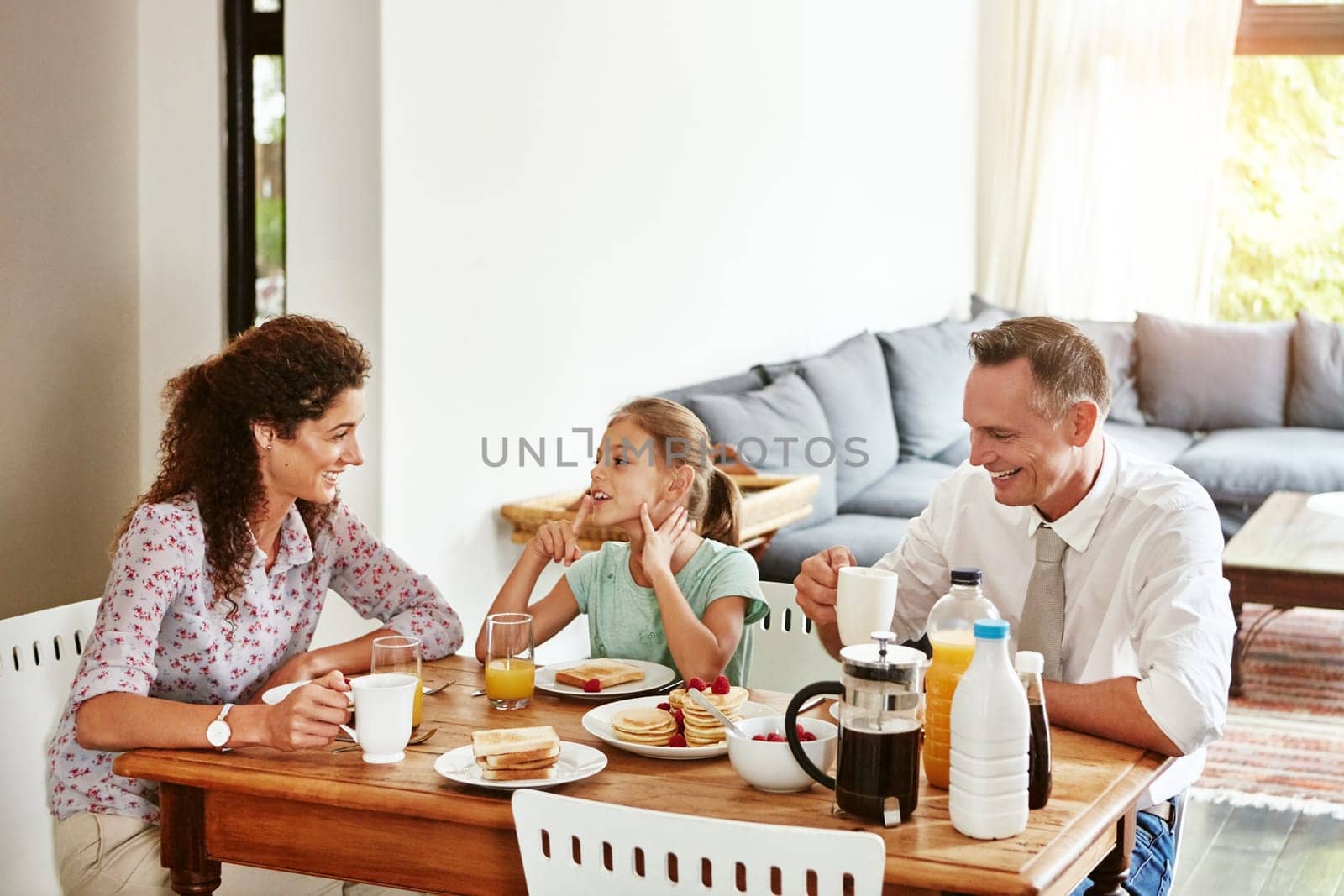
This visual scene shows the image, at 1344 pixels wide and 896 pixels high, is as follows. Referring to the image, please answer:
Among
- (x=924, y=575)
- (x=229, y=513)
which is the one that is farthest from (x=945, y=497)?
(x=229, y=513)

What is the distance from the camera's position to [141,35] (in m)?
2.83

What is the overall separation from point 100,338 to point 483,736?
1.55 metres

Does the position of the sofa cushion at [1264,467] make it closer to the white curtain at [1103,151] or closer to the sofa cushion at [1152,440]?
the sofa cushion at [1152,440]

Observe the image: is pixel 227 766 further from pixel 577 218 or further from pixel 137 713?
pixel 577 218

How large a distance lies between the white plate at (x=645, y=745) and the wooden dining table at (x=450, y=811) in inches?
0.5

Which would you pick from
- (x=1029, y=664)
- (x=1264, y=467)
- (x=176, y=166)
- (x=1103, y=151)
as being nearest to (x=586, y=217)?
(x=176, y=166)

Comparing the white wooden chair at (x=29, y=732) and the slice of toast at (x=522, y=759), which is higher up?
the slice of toast at (x=522, y=759)

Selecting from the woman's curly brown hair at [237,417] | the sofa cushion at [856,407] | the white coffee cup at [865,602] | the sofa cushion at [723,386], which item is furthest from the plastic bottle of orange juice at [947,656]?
the sofa cushion at [856,407]

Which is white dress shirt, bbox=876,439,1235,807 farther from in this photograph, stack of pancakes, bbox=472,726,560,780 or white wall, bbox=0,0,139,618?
white wall, bbox=0,0,139,618

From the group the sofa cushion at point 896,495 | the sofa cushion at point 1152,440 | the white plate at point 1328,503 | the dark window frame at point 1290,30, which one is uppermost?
the dark window frame at point 1290,30

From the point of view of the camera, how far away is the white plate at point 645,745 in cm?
156

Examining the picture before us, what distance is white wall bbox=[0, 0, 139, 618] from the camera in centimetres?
250

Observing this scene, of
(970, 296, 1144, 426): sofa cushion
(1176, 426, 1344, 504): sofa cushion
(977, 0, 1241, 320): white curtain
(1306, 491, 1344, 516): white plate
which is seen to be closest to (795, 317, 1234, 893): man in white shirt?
(1306, 491, 1344, 516): white plate

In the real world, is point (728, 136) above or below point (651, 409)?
above
